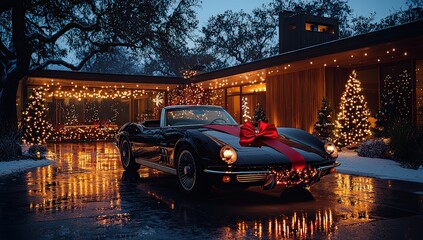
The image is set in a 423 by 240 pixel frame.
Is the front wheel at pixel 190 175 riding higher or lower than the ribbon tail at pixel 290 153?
lower

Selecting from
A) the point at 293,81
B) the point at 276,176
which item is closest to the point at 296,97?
the point at 293,81

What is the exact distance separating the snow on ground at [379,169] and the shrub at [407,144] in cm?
24

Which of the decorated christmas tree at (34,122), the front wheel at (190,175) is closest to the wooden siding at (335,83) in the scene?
the front wheel at (190,175)

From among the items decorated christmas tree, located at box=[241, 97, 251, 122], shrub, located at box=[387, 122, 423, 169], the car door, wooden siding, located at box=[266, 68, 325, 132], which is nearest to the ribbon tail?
the car door

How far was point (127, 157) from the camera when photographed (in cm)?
1025

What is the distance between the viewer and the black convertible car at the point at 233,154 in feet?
20.0

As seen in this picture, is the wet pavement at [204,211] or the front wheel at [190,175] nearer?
the wet pavement at [204,211]

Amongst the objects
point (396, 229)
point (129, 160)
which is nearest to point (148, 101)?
point (129, 160)

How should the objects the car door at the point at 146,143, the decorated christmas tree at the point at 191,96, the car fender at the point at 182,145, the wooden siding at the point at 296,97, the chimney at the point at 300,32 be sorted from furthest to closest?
1. the chimney at the point at 300,32
2. the decorated christmas tree at the point at 191,96
3. the wooden siding at the point at 296,97
4. the car door at the point at 146,143
5. the car fender at the point at 182,145

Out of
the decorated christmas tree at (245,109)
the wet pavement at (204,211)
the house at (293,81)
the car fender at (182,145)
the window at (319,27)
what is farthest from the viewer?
the decorated christmas tree at (245,109)

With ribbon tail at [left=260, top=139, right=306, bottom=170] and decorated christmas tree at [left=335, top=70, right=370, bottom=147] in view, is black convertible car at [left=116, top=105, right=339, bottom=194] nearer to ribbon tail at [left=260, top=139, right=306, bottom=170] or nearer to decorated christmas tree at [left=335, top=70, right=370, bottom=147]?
ribbon tail at [left=260, top=139, right=306, bottom=170]

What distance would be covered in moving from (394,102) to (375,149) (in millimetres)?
3580

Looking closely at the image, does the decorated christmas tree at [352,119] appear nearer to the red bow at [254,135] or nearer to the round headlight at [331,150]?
the round headlight at [331,150]

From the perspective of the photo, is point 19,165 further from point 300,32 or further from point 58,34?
point 300,32
